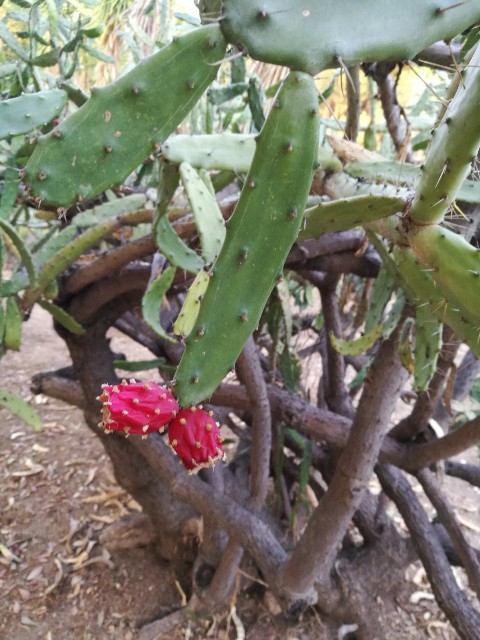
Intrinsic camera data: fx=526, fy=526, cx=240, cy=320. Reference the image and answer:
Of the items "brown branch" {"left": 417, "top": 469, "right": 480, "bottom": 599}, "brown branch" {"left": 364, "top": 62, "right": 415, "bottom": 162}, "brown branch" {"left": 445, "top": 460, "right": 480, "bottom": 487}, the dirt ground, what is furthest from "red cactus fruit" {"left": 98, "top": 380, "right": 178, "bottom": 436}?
"brown branch" {"left": 445, "top": 460, "right": 480, "bottom": 487}

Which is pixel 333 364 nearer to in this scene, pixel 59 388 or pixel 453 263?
pixel 59 388

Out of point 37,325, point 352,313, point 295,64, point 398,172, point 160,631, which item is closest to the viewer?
point 295,64

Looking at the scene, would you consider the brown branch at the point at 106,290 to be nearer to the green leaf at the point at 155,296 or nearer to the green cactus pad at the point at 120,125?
the green leaf at the point at 155,296

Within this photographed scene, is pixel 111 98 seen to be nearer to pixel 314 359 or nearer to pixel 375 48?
pixel 375 48

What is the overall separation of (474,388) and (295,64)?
4.59ft

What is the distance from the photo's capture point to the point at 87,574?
5.37 ft

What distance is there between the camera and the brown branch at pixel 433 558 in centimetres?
124

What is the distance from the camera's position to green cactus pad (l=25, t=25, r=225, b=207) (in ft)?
1.79

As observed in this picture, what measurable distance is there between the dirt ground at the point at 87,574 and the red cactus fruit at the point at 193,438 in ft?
3.75

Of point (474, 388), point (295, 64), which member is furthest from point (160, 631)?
point (295, 64)


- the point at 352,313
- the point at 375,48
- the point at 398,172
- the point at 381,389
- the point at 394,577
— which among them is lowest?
the point at 394,577

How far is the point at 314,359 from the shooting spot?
3.11 meters

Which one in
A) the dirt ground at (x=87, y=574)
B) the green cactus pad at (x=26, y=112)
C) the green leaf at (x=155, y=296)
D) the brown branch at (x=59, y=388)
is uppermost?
the green cactus pad at (x=26, y=112)

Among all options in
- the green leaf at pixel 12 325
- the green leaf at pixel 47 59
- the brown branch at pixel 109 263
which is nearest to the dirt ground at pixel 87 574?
the green leaf at pixel 12 325
